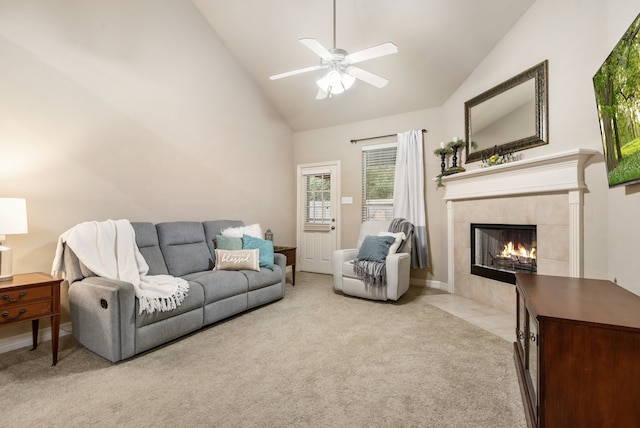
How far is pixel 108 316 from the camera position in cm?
213

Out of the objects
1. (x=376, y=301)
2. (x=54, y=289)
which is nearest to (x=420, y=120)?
(x=376, y=301)

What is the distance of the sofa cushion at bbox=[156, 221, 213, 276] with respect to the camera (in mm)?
3166

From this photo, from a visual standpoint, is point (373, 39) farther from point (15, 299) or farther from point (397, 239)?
point (15, 299)

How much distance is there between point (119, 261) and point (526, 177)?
3874mm

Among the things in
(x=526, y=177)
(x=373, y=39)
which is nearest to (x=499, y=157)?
(x=526, y=177)

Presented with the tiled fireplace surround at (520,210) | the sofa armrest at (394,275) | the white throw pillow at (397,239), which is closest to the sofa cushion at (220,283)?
the sofa armrest at (394,275)

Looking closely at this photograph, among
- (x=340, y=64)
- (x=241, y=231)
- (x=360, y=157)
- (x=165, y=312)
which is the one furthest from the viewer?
(x=360, y=157)

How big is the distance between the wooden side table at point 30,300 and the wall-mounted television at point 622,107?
3641 millimetres

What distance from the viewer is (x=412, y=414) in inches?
63.6

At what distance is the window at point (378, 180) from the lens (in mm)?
4828

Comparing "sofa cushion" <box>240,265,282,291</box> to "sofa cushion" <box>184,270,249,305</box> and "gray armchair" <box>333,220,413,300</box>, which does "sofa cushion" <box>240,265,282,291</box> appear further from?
"gray armchair" <box>333,220,413,300</box>

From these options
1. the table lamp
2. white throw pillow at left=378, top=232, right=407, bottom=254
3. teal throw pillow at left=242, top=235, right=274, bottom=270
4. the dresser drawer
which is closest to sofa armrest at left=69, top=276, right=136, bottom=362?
the dresser drawer

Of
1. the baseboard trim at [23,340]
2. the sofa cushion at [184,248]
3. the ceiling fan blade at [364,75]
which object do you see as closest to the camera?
the baseboard trim at [23,340]

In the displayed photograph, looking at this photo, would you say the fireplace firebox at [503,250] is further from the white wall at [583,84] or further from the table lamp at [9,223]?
the table lamp at [9,223]
